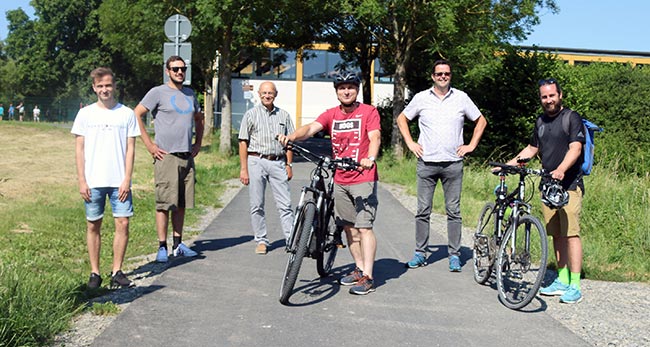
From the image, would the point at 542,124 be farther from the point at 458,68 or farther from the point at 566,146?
the point at 458,68

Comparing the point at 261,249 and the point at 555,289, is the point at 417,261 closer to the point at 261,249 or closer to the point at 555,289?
the point at 555,289

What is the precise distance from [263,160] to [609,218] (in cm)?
525

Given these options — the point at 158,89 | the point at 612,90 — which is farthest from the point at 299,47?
the point at 158,89

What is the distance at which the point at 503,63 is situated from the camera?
78.1 ft

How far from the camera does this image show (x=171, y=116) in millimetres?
7508

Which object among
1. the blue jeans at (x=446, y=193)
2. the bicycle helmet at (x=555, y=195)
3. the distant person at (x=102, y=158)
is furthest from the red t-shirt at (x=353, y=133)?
the distant person at (x=102, y=158)

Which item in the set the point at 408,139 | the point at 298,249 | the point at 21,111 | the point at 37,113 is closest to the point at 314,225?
the point at 298,249

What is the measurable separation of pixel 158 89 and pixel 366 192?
2.56 metres

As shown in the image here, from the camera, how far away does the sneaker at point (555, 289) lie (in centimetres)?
649

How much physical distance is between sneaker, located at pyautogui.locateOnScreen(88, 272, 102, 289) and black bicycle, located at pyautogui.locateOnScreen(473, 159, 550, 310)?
3360mm

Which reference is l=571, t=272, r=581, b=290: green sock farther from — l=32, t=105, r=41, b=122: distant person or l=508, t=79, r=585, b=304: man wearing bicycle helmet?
l=32, t=105, r=41, b=122: distant person

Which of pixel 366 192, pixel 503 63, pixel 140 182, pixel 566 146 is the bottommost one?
pixel 140 182

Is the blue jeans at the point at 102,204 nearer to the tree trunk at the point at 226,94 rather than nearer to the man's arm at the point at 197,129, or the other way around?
the man's arm at the point at 197,129

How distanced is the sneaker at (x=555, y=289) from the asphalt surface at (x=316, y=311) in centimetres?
27
